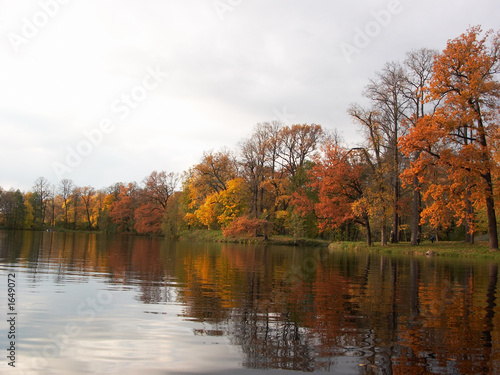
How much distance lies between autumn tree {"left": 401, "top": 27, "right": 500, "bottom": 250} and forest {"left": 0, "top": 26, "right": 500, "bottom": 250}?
67mm

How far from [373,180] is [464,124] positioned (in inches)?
464

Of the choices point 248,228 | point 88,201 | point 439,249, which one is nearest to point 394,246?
point 439,249

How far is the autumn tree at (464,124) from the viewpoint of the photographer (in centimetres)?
2461

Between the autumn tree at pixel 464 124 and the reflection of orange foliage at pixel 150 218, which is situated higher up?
the autumn tree at pixel 464 124

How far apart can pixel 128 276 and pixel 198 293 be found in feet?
13.3

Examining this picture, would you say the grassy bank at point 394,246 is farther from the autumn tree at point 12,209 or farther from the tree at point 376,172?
the autumn tree at point 12,209

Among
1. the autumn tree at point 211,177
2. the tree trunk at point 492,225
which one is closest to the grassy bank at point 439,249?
the tree trunk at point 492,225

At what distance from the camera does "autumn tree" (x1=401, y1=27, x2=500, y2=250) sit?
2461cm

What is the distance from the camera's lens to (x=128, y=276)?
12445 mm

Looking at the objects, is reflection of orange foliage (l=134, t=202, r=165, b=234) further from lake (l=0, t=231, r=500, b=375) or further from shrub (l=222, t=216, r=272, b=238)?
lake (l=0, t=231, r=500, b=375)

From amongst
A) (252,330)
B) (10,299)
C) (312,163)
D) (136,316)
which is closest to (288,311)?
(252,330)

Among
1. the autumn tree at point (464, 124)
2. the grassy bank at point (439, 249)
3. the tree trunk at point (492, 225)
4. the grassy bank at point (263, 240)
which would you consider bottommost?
the grassy bank at point (263, 240)

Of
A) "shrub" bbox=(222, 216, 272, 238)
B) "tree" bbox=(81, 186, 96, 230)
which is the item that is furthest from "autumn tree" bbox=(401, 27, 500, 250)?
"tree" bbox=(81, 186, 96, 230)

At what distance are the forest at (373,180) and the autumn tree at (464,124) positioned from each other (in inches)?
2.6
